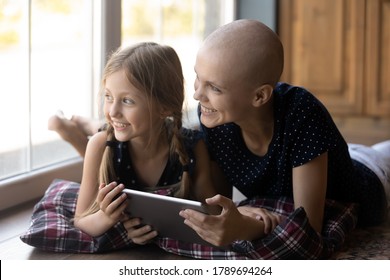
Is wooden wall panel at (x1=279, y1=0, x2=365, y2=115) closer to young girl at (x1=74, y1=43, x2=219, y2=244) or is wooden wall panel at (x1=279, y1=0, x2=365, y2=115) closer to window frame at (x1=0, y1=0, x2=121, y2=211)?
window frame at (x1=0, y1=0, x2=121, y2=211)

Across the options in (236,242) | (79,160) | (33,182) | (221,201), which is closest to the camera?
(221,201)

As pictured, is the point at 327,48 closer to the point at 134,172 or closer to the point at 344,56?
the point at 344,56

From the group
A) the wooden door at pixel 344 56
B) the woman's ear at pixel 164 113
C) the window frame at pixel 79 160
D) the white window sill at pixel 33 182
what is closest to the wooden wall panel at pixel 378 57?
the wooden door at pixel 344 56

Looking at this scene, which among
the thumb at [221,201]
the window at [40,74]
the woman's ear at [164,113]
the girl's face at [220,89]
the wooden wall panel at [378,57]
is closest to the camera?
the thumb at [221,201]

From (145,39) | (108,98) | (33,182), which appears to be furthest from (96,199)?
(145,39)

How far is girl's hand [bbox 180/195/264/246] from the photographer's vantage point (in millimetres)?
1250

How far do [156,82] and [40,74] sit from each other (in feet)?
1.81

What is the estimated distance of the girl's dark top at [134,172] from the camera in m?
1.45

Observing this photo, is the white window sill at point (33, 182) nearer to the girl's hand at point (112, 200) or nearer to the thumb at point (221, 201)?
the girl's hand at point (112, 200)

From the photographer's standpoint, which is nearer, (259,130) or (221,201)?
(221,201)

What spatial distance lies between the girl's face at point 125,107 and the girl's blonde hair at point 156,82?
0.04 ft

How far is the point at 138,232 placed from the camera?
4.49 ft

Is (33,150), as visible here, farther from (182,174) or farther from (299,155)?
(299,155)

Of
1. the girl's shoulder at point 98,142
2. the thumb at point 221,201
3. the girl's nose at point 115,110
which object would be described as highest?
the girl's nose at point 115,110
